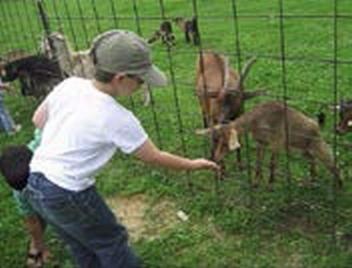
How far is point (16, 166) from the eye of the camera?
400 centimetres

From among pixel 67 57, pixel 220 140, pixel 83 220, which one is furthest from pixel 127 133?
pixel 67 57

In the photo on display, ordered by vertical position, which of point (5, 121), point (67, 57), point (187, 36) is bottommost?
point (187, 36)

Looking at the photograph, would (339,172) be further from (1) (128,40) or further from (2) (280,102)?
(1) (128,40)

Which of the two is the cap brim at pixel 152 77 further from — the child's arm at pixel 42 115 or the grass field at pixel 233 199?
the grass field at pixel 233 199

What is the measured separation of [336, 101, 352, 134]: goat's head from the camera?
5871 mm

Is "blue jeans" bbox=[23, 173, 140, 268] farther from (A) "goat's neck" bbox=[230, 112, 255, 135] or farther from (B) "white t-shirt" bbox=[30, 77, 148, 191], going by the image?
(A) "goat's neck" bbox=[230, 112, 255, 135]

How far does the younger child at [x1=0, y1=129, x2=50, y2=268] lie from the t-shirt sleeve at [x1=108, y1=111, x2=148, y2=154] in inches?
37.0

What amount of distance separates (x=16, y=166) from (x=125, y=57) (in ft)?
3.84

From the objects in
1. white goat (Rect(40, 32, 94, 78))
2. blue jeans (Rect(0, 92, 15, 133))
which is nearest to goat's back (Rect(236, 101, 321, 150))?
white goat (Rect(40, 32, 94, 78))

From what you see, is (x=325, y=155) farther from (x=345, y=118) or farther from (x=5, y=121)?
(x=5, y=121)

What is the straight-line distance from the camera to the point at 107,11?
14.7 m

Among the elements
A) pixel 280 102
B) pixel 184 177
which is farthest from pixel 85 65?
pixel 280 102

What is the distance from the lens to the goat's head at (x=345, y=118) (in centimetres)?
587

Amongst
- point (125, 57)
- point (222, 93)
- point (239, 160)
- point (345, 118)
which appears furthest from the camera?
point (345, 118)
